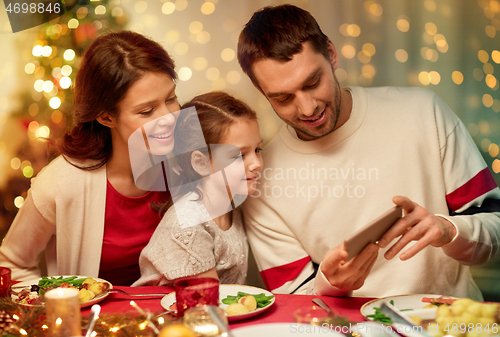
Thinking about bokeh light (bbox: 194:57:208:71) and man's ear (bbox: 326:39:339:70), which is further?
bokeh light (bbox: 194:57:208:71)

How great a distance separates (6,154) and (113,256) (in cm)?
65

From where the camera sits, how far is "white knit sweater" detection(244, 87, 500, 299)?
1466 millimetres

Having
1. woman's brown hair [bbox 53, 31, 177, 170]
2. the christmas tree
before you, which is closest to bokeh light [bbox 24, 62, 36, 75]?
the christmas tree

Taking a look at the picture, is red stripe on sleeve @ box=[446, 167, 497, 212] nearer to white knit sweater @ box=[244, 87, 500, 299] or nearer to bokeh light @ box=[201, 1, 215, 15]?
white knit sweater @ box=[244, 87, 500, 299]

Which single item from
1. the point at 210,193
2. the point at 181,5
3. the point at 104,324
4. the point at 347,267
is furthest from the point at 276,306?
the point at 181,5

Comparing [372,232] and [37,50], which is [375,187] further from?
[37,50]

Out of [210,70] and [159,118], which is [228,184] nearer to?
[159,118]

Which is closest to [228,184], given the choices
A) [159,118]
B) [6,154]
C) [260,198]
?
[260,198]

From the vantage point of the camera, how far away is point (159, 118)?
60.4 inches

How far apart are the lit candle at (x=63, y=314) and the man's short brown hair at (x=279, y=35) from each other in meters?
0.94

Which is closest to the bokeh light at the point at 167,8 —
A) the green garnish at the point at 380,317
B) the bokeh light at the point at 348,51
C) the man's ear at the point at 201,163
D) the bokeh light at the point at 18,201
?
the man's ear at the point at 201,163

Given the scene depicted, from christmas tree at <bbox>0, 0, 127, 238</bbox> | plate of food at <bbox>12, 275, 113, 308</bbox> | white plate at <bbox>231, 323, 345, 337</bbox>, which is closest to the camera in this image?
white plate at <bbox>231, 323, 345, 337</bbox>

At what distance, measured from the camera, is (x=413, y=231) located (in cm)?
113

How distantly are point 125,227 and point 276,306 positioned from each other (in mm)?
789
